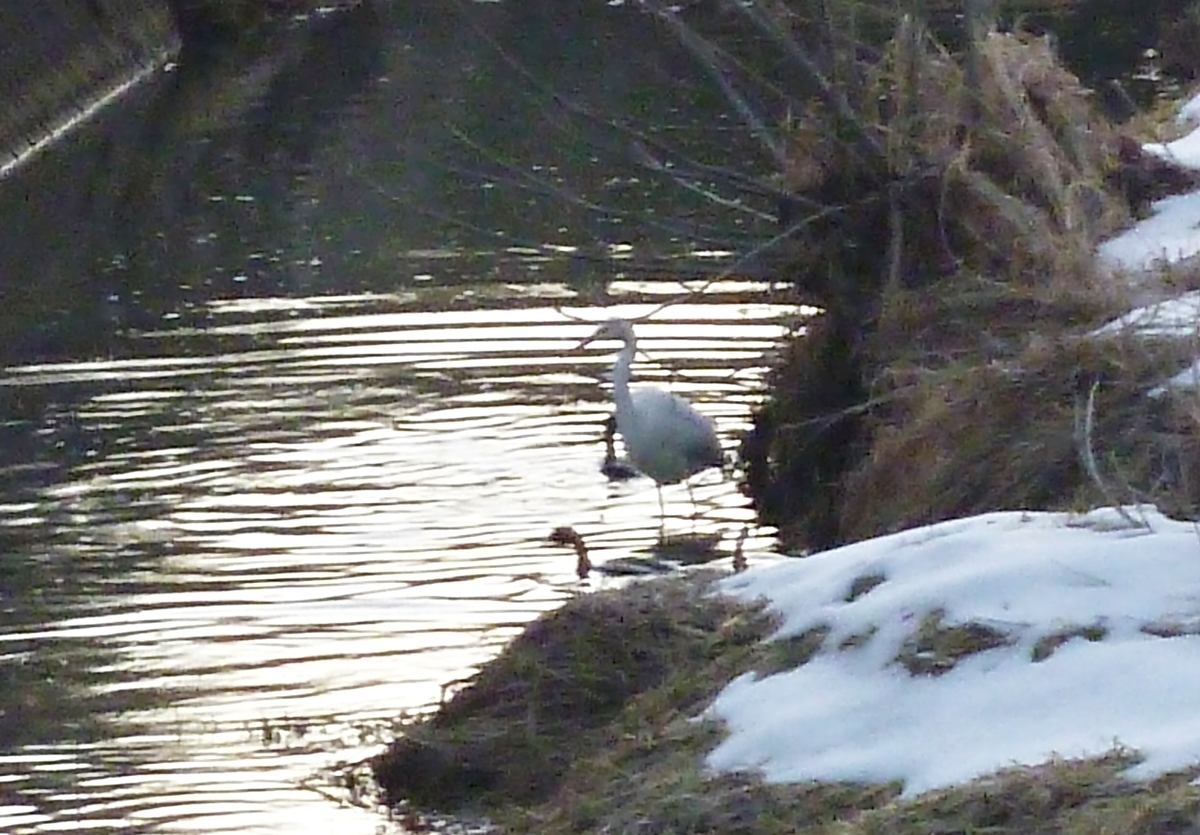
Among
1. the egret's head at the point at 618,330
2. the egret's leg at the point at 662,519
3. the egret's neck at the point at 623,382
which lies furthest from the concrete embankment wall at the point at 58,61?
the egret's leg at the point at 662,519

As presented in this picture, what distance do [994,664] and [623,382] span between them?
6.46m

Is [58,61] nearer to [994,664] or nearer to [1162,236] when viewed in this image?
[1162,236]

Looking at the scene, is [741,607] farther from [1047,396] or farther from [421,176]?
[421,176]

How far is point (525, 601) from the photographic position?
10922 millimetres

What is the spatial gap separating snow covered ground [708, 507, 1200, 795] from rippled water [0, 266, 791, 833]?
180 cm

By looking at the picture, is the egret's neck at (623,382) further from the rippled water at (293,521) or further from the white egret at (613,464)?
the rippled water at (293,521)

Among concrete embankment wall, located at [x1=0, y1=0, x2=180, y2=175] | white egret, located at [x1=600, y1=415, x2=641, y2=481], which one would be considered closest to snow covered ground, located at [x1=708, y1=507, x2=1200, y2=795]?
white egret, located at [x1=600, y1=415, x2=641, y2=481]

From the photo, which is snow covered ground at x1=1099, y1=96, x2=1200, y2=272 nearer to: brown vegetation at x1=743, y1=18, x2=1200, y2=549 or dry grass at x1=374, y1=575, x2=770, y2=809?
brown vegetation at x1=743, y1=18, x2=1200, y2=549

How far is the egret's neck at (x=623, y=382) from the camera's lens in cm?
1309

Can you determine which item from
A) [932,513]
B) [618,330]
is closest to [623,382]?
[618,330]

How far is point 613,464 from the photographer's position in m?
13.7

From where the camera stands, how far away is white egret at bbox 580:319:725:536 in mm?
12789

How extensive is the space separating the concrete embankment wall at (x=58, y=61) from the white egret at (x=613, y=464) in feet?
41.4

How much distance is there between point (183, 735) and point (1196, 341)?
3.64 m
